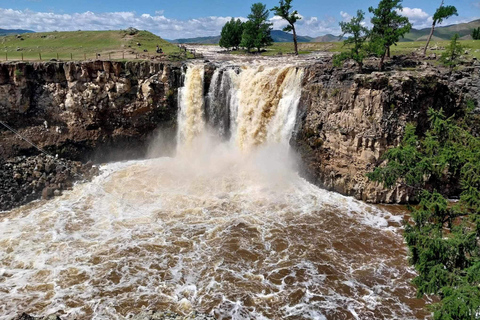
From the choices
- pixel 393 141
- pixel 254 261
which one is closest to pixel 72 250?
pixel 254 261

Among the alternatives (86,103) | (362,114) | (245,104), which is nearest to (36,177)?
(86,103)

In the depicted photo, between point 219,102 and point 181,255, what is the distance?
58.9 feet

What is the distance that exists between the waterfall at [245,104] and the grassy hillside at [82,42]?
1826 centimetres

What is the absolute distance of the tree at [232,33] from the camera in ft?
194

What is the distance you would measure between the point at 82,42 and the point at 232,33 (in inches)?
1041

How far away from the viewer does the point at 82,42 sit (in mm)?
58000

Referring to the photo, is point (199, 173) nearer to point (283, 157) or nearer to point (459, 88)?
point (283, 157)

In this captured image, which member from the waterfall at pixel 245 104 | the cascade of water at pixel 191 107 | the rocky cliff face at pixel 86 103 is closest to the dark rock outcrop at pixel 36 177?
the rocky cliff face at pixel 86 103

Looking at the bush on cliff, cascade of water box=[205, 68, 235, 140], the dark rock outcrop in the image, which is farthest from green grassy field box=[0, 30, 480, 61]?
the bush on cliff

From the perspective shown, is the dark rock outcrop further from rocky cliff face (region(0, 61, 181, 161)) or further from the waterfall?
the waterfall

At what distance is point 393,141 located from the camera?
25.3 meters

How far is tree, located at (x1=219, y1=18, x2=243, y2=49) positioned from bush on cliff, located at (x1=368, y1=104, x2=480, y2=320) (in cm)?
5162

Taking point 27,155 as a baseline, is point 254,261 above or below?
below

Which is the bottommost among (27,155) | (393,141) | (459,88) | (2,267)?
(2,267)
